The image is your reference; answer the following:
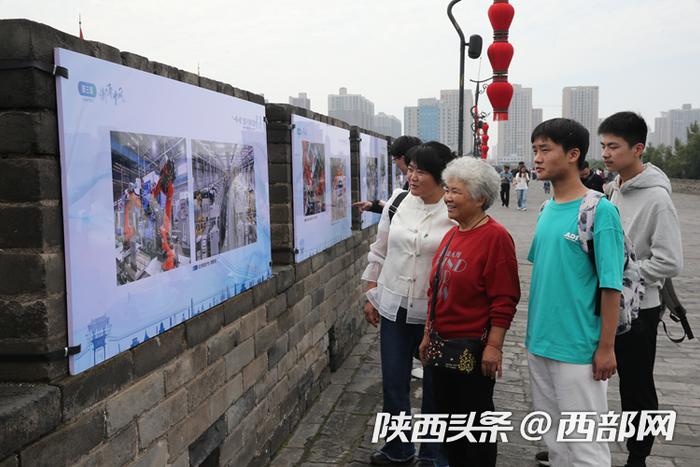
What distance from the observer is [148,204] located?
2465 mm

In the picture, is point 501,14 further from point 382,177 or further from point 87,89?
point 87,89

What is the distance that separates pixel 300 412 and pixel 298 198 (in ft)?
5.19

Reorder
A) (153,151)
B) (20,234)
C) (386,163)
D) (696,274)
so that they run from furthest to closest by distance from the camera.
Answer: (696,274) → (386,163) → (153,151) → (20,234)

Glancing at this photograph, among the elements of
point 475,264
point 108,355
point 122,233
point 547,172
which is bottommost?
point 108,355

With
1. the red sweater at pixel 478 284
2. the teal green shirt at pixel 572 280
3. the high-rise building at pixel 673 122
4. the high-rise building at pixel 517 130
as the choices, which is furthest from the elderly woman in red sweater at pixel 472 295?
the high-rise building at pixel 673 122

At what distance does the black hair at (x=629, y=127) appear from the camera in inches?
136

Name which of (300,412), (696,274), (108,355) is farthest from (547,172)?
(696,274)

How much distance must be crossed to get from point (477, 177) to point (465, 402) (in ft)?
3.62

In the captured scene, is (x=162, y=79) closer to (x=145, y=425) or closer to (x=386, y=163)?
(x=145, y=425)

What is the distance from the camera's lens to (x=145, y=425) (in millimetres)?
2498

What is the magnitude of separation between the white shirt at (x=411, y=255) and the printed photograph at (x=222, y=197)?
843 mm

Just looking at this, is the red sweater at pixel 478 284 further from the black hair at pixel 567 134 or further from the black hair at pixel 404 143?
the black hair at pixel 404 143

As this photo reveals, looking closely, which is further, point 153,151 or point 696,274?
point 696,274

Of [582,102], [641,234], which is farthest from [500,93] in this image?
[582,102]
